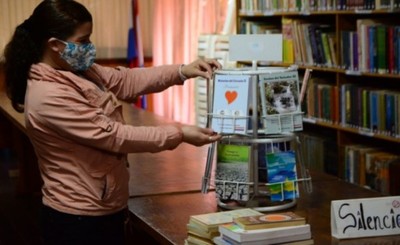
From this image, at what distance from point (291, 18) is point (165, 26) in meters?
2.68

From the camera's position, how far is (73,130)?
205cm

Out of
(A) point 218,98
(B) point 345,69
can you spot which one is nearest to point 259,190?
(A) point 218,98

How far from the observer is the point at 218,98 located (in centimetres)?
216

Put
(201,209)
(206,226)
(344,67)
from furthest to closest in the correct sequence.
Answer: (344,67) → (201,209) → (206,226)

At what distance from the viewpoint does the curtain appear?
6746 millimetres

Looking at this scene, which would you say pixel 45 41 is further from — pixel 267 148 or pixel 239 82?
pixel 267 148

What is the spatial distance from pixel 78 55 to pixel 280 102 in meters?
0.61

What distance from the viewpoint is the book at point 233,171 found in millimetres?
2148

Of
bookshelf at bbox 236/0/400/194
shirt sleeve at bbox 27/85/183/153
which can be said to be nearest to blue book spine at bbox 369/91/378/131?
bookshelf at bbox 236/0/400/194

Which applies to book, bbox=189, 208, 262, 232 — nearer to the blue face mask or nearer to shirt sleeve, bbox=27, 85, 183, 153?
shirt sleeve, bbox=27, 85, 183, 153

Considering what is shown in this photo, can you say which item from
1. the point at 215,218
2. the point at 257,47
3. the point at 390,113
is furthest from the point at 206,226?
the point at 390,113

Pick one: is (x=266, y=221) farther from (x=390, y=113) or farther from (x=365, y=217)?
(x=390, y=113)

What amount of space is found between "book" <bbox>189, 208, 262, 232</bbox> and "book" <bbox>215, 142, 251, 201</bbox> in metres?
0.10

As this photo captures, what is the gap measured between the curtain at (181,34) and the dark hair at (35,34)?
433 centimetres
